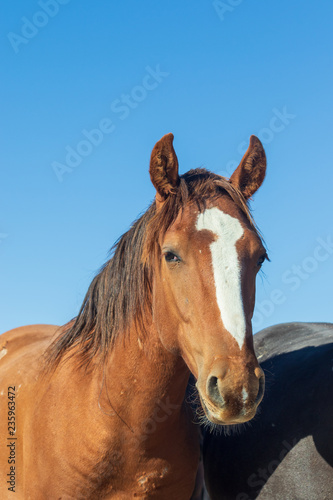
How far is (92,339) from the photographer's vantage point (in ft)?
12.4

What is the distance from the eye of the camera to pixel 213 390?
8.91 feet

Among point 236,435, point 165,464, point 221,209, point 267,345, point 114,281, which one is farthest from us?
point 267,345

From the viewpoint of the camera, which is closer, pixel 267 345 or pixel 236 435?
pixel 236 435

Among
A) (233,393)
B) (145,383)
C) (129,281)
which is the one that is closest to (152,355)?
(145,383)

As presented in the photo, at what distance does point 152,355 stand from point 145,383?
Result: 0.18m

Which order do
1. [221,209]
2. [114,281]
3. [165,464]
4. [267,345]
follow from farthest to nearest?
[267,345] → [114,281] → [165,464] → [221,209]

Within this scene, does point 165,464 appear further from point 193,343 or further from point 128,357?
point 193,343

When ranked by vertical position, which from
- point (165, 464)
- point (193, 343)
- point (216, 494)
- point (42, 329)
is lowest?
point (216, 494)

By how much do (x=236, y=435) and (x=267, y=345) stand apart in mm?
1361

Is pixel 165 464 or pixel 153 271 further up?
pixel 153 271

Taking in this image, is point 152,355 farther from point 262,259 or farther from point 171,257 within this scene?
point 262,259

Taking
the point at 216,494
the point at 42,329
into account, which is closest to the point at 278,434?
the point at 216,494

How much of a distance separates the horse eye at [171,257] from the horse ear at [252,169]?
81 cm

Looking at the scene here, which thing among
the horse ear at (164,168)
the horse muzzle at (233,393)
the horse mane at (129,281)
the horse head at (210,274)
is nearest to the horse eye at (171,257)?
the horse head at (210,274)
